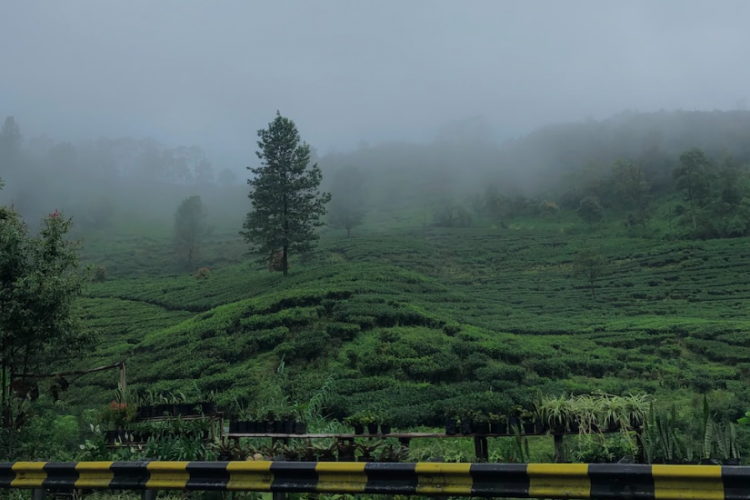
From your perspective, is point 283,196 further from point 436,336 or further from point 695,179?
point 695,179

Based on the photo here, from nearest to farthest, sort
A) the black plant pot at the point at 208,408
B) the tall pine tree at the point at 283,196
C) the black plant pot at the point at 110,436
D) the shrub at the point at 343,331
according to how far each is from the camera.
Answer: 1. the black plant pot at the point at 110,436
2. the black plant pot at the point at 208,408
3. the shrub at the point at 343,331
4. the tall pine tree at the point at 283,196

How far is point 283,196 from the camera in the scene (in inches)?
1045

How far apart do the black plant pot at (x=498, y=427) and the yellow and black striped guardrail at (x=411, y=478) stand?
4.26m

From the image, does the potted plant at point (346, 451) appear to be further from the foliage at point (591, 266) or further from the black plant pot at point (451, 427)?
the foliage at point (591, 266)

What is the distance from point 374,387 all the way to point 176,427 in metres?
6.57

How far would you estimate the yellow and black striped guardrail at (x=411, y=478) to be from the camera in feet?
8.44

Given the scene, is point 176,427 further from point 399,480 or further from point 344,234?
point 344,234

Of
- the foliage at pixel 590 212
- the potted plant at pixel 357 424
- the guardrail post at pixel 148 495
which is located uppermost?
the foliage at pixel 590 212

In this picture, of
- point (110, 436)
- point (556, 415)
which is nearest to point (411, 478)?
point (556, 415)

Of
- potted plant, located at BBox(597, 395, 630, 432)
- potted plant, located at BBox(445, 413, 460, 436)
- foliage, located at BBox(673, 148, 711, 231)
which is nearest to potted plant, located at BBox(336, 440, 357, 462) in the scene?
potted plant, located at BBox(445, 413, 460, 436)

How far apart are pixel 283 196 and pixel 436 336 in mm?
13120

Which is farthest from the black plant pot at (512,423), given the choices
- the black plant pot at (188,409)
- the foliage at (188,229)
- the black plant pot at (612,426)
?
the foliage at (188,229)

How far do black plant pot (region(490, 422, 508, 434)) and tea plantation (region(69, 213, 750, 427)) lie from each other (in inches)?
144

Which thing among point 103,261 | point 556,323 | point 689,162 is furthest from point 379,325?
point 103,261
